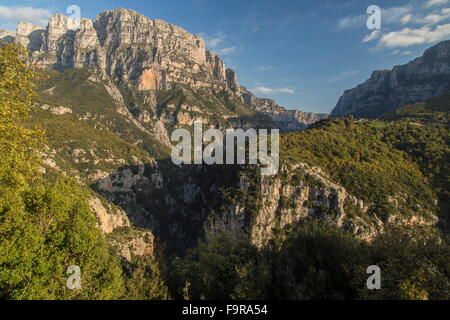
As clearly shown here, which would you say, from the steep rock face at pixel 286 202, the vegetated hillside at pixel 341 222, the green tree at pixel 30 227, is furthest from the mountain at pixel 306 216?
the green tree at pixel 30 227

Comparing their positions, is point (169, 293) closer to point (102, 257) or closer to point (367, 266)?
point (102, 257)

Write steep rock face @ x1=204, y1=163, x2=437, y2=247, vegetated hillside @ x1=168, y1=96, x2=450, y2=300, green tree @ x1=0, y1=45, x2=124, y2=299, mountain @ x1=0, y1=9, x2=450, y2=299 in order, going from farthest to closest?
steep rock face @ x1=204, y1=163, x2=437, y2=247, green tree @ x1=0, y1=45, x2=124, y2=299, mountain @ x1=0, y1=9, x2=450, y2=299, vegetated hillside @ x1=168, y1=96, x2=450, y2=300

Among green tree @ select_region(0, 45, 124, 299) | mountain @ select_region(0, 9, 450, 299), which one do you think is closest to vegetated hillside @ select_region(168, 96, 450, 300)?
mountain @ select_region(0, 9, 450, 299)

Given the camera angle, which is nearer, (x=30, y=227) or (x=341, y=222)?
(x=30, y=227)

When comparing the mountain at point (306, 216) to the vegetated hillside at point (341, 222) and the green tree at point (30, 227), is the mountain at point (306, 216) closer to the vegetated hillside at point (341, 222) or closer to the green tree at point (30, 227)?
the vegetated hillside at point (341, 222)

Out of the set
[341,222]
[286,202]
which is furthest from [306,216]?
[341,222]

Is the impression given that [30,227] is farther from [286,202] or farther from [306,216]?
[306,216]

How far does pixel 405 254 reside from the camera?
54.2ft

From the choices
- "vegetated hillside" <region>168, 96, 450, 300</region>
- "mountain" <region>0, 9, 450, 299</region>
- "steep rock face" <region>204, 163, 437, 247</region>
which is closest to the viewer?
"vegetated hillside" <region>168, 96, 450, 300</region>

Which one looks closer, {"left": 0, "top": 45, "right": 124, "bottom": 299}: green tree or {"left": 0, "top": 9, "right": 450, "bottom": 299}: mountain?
{"left": 0, "top": 9, "right": 450, "bottom": 299}: mountain

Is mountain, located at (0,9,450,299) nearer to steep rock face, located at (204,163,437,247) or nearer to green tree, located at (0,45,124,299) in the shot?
steep rock face, located at (204,163,437,247)

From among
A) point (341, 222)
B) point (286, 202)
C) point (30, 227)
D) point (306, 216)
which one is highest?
point (30, 227)

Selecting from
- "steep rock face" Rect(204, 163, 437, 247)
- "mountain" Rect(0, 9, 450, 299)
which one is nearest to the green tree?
"mountain" Rect(0, 9, 450, 299)
